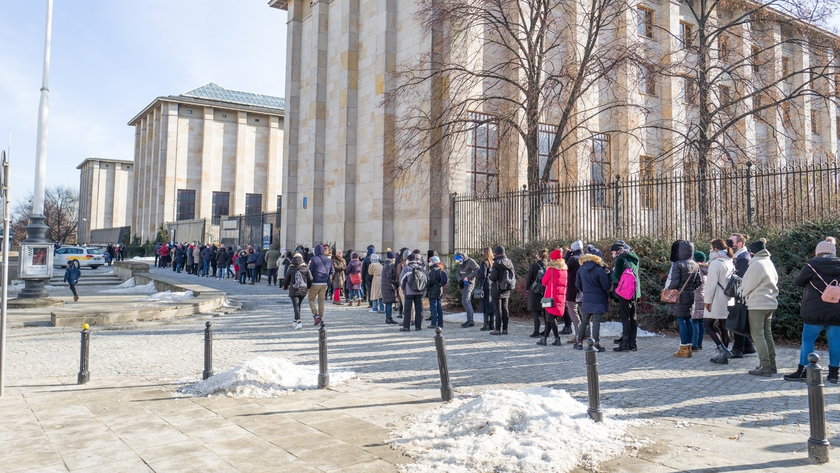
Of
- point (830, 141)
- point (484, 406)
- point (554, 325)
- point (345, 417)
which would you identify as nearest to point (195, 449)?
point (345, 417)

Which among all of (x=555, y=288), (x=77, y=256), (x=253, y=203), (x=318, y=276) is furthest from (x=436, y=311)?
(x=253, y=203)

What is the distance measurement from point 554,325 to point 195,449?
7.05 m

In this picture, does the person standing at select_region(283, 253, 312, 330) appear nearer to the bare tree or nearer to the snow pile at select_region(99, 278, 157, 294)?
the snow pile at select_region(99, 278, 157, 294)

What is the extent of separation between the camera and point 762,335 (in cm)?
785

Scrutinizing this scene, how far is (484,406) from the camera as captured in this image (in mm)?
5480

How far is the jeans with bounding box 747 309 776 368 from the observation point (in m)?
7.80

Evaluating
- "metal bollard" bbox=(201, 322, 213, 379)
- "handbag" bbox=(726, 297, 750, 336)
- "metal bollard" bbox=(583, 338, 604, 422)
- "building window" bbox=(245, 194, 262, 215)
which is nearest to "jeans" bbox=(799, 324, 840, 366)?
"handbag" bbox=(726, 297, 750, 336)

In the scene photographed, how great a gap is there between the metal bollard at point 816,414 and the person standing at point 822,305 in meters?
3.10

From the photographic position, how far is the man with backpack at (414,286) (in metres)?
12.4

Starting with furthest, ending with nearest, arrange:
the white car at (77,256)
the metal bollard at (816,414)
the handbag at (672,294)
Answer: the white car at (77,256) → the handbag at (672,294) → the metal bollard at (816,414)

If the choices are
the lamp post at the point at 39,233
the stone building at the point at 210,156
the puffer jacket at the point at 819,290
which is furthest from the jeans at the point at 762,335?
the stone building at the point at 210,156

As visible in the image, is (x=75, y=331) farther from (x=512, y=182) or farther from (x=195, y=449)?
(x=512, y=182)

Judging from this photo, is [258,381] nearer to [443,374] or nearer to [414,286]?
[443,374]

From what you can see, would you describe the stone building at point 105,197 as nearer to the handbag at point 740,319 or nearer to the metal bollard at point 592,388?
the handbag at point 740,319
